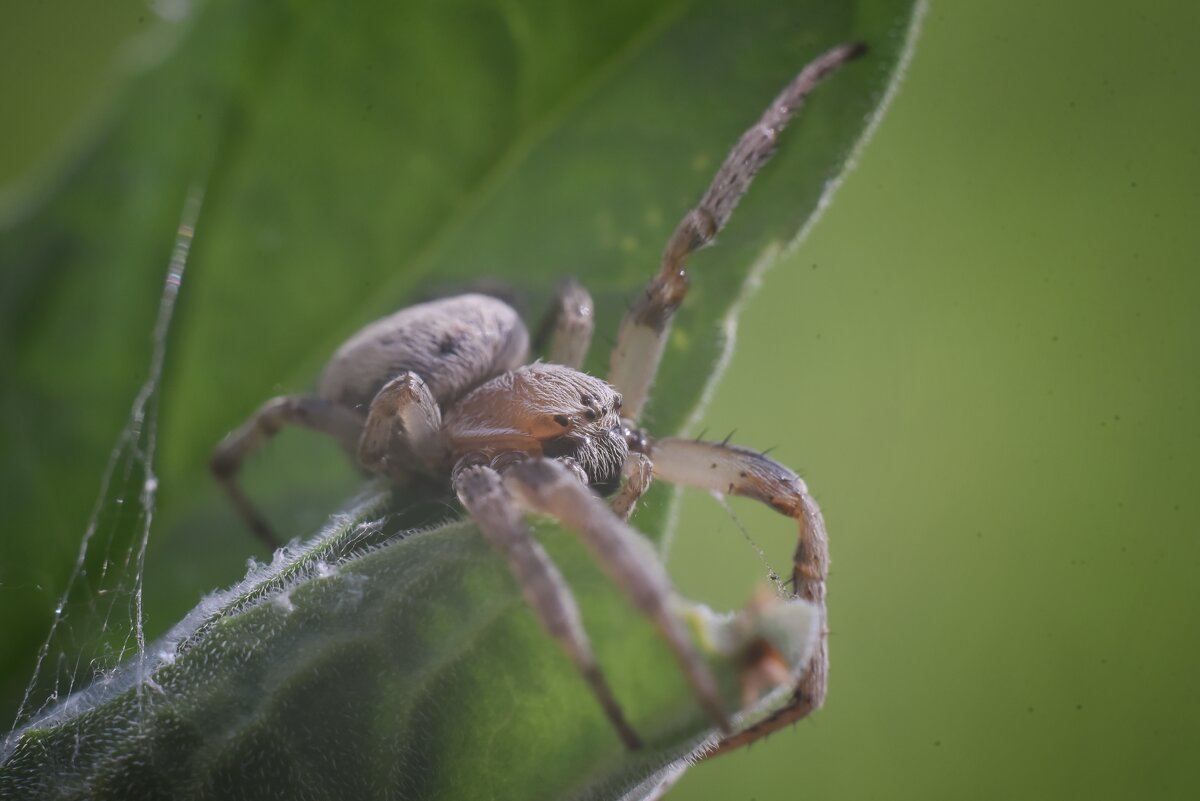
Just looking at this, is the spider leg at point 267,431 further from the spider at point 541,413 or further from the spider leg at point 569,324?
the spider leg at point 569,324

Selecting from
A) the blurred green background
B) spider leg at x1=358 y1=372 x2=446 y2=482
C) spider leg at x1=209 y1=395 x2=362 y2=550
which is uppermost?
spider leg at x1=209 y1=395 x2=362 y2=550

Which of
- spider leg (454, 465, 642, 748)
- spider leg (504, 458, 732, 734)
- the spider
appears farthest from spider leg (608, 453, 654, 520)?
spider leg (454, 465, 642, 748)

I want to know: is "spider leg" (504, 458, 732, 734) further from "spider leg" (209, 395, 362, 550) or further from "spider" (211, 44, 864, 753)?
"spider leg" (209, 395, 362, 550)

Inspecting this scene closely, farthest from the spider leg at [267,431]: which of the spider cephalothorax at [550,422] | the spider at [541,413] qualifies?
the spider cephalothorax at [550,422]

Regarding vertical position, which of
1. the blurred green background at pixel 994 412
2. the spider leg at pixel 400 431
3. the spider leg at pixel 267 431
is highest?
the spider leg at pixel 267 431

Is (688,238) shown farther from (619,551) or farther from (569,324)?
(619,551)

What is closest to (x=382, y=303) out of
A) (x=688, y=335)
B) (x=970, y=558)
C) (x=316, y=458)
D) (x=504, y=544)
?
(x=316, y=458)

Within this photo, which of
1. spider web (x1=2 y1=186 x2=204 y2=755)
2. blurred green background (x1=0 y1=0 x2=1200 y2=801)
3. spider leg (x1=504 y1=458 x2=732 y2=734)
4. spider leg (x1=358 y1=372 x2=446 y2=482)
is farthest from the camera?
blurred green background (x1=0 y1=0 x2=1200 y2=801)
